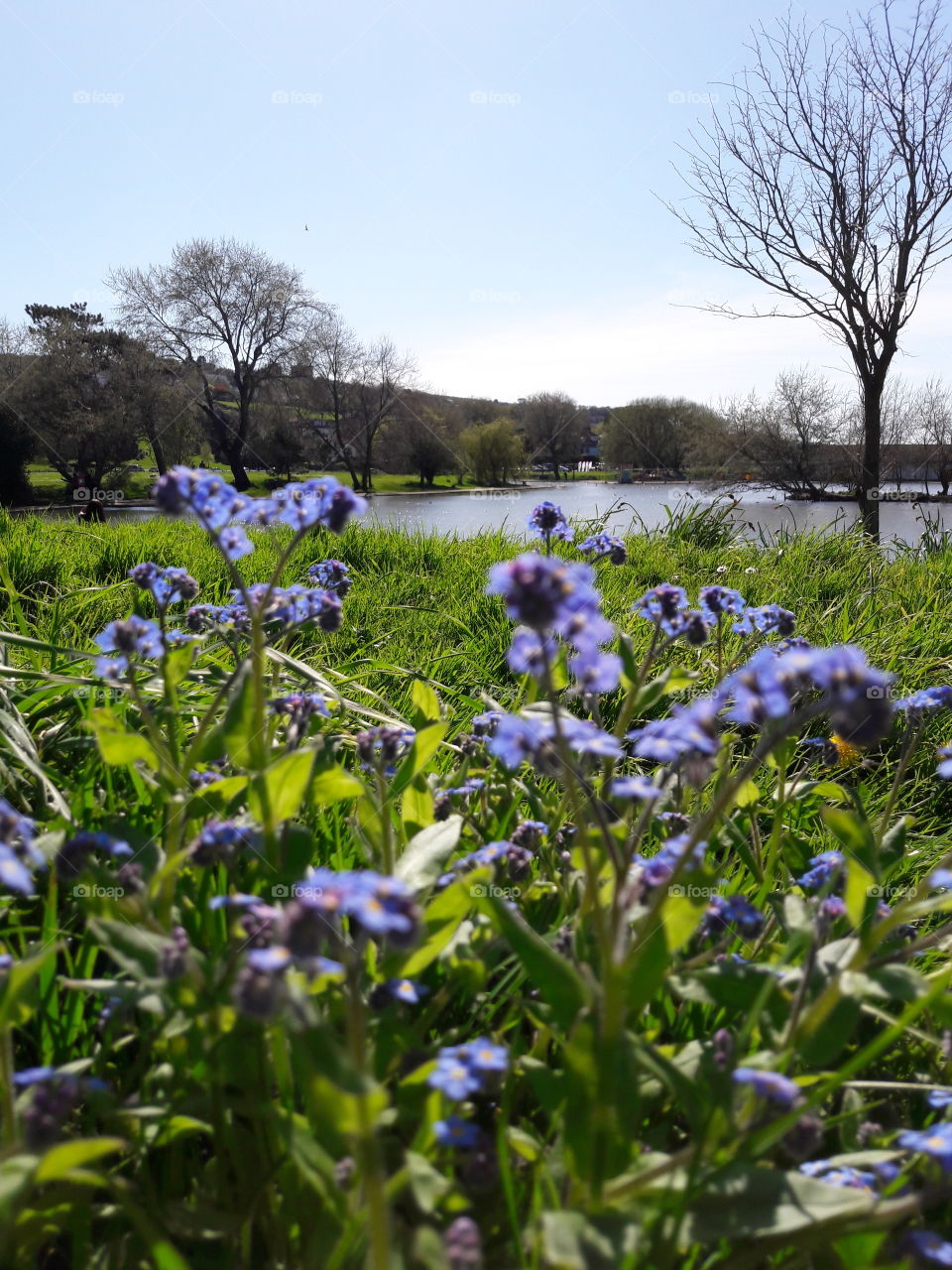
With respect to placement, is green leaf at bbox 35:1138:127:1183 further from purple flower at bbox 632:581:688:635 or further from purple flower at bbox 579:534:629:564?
purple flower at bbox 579:534:629:564

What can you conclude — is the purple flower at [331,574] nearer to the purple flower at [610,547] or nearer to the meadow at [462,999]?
the meadow at [462,999]

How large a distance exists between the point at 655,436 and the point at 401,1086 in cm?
5082

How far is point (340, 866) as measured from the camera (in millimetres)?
1931

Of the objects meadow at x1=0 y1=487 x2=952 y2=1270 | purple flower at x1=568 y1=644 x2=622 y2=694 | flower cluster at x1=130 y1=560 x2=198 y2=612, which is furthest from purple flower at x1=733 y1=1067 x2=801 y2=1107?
flower cluster at x1=130 y1=560 x2=198 y2=612

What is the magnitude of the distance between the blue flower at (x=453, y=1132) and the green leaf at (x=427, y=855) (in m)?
0.43

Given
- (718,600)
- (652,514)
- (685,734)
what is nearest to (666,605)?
(718,600)

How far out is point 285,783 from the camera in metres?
1.45

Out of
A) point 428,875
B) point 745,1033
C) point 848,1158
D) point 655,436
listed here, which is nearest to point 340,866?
point 428,875

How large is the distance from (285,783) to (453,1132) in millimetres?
624

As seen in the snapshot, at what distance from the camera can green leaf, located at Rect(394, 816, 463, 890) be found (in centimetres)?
160

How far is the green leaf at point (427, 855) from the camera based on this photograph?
160 centimetres

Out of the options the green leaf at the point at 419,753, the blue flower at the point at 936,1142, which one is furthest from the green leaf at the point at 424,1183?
the green leaf at the point at 419,753

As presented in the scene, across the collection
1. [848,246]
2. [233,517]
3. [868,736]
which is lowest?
[868,736]

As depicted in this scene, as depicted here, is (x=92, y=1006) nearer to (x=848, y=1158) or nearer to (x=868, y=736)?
(x=848, y=1158)
